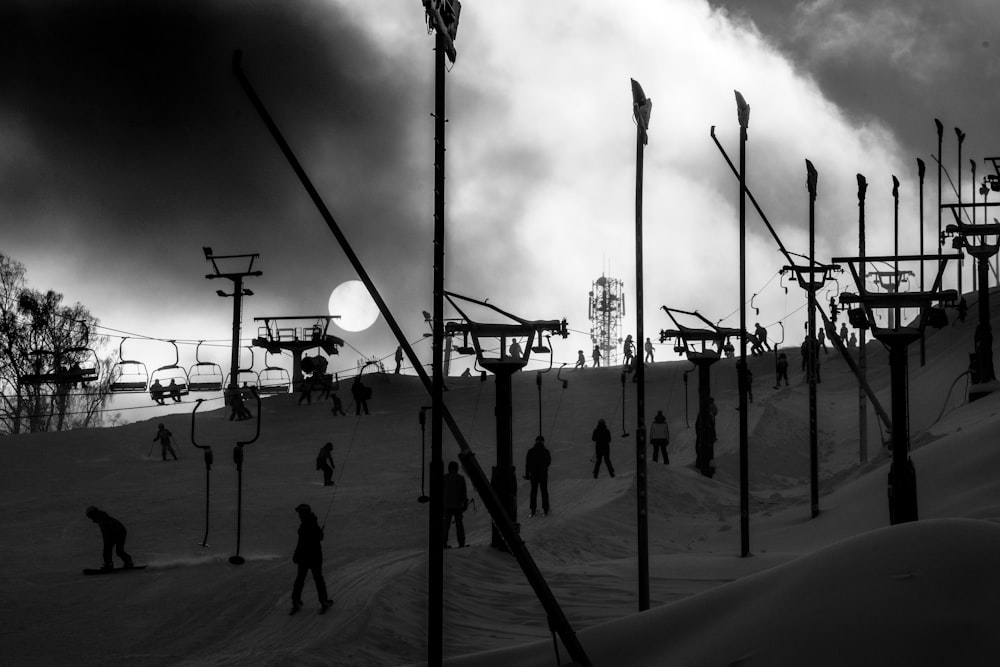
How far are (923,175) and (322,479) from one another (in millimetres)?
34688

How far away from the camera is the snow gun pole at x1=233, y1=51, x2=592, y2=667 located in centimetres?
1016

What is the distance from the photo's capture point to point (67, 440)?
38375 mm

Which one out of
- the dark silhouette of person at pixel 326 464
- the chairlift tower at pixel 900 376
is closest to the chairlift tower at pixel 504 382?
the chairlift tower at pixel 900 376

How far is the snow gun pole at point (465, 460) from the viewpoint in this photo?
10.2 meters

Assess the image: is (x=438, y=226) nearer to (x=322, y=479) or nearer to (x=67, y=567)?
(x=67, y=567)

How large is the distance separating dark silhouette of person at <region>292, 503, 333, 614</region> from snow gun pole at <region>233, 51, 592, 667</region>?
5.35 m

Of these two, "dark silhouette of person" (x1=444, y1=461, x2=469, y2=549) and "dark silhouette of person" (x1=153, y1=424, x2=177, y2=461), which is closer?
"dark silhouette of person" (x1=444, y1=461, x2=469, y2=549)

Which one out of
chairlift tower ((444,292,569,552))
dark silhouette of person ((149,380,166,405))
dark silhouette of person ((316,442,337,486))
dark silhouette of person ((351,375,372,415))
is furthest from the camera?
dark silhouette of person ((351,375,372,415))

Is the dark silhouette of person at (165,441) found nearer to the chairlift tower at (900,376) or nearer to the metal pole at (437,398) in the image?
the chairlift tower at (900,376)

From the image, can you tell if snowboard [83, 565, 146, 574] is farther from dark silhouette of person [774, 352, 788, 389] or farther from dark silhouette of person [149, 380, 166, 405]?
dark silhouette of person [774, 352, 788, 389]

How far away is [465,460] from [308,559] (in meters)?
5.72

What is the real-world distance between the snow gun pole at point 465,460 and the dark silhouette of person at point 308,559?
5351 millimetres

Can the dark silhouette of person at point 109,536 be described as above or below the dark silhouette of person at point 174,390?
below

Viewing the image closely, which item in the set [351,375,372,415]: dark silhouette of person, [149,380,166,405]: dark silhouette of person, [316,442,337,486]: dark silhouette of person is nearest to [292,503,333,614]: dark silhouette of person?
[316,442,337,486]: dark silhouette of person
